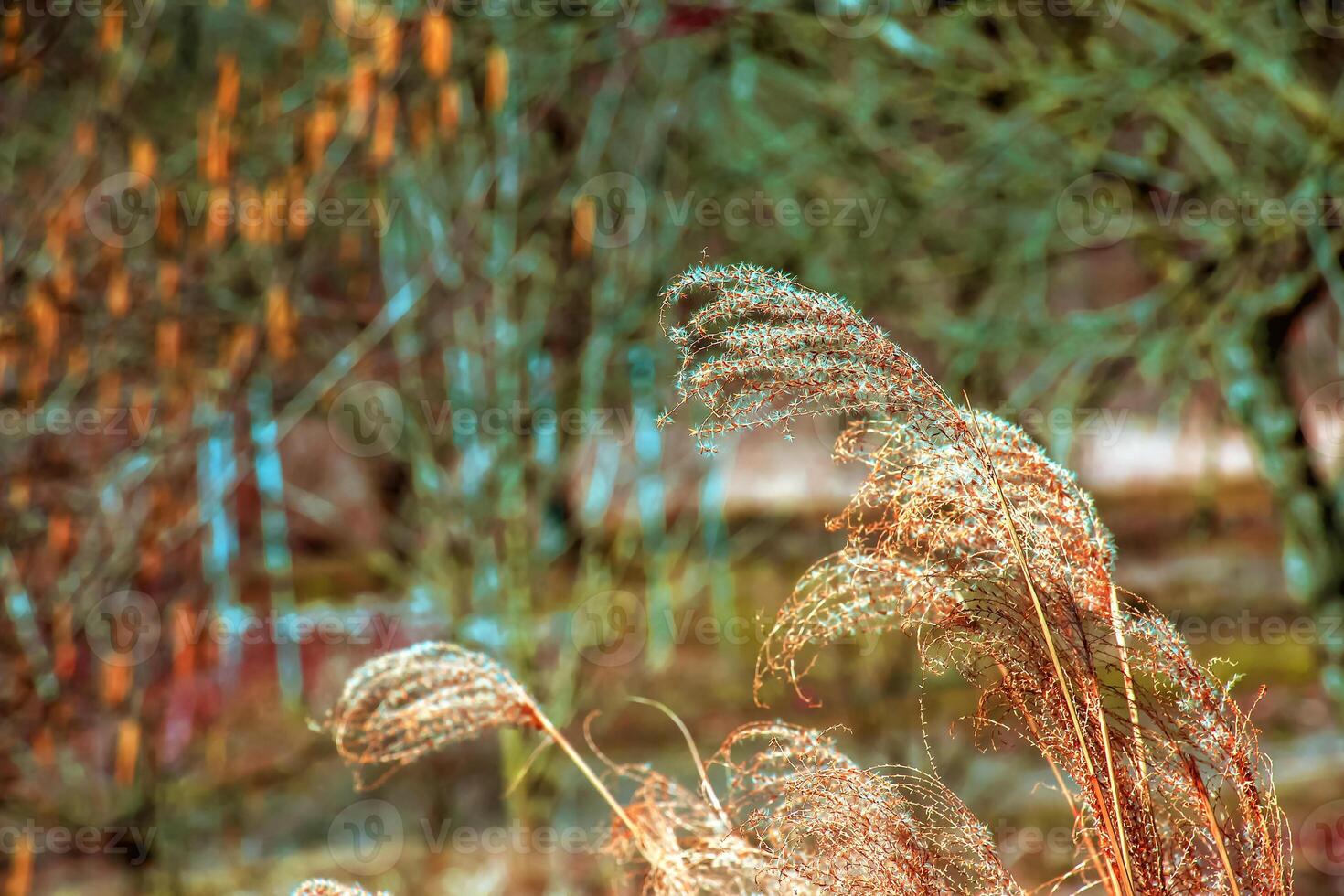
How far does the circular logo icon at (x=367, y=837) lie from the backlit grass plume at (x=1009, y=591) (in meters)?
3.92

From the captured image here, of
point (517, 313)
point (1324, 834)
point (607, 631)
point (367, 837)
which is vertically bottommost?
point (367, 837)

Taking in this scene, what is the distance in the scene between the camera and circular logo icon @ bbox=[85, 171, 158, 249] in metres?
3.90

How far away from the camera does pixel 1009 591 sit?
122 centimetres

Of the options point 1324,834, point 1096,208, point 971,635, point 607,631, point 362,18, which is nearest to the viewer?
point 971,635

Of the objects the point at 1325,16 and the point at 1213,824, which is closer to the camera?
the point at 1213,824

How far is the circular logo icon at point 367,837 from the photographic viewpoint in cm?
483

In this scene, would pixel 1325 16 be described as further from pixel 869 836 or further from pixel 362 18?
pixel 869 836

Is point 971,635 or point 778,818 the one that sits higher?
point 971,635

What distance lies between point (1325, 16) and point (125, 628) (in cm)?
444

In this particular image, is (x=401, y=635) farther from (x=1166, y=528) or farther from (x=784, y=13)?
(x=1166, y=528)

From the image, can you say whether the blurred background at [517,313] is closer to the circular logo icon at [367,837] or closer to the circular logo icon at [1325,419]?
the circular logo icon at [367,837]

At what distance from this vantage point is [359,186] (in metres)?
5.87

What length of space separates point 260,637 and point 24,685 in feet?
12.2

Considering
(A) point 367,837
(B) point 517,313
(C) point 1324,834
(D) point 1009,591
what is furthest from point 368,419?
(D) point 1009,591
